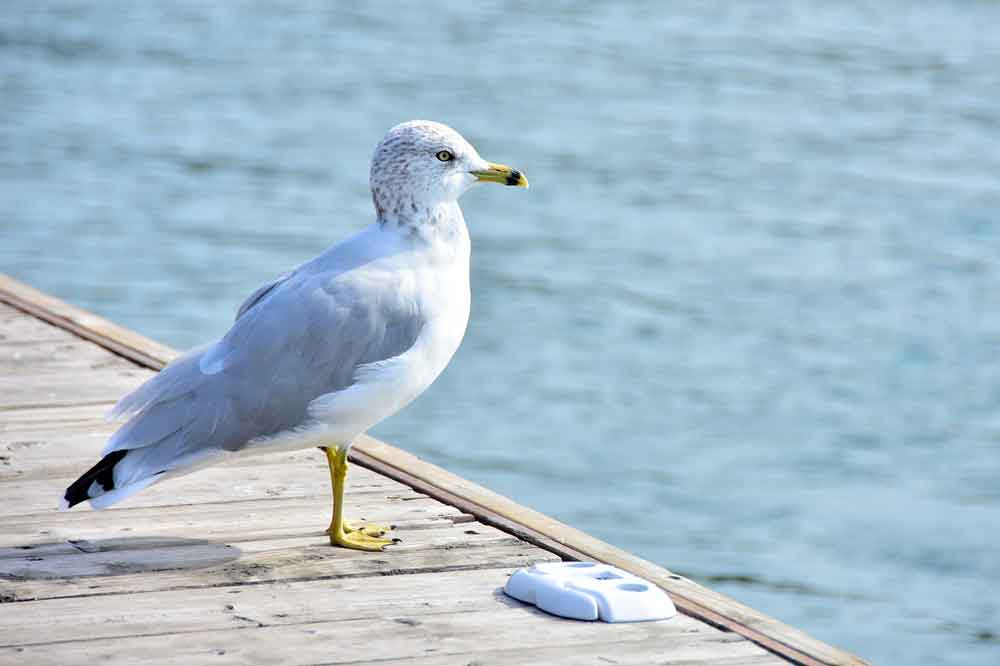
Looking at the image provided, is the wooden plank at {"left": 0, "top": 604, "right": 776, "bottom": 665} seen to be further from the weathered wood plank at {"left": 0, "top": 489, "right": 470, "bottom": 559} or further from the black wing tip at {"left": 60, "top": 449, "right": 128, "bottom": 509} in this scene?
the weathered wood plank at {"left": 0, "top": 489, "right": 470, "bottom": 559}

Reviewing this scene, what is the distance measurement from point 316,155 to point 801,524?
7.48 metres

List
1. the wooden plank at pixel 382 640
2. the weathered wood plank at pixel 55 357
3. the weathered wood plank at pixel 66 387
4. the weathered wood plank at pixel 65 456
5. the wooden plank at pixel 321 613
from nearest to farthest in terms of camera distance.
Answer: the wooden plank at pixel 382 640 < the wooden plank at pixel 321 613 < the weathered wood plank at pixel 65 456 < the weathered wood plank at pixel 66 387 < the weathered wood plank at pixel 55 357

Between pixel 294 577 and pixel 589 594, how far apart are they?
0.68 metres

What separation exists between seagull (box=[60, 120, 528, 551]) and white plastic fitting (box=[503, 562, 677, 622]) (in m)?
0.49

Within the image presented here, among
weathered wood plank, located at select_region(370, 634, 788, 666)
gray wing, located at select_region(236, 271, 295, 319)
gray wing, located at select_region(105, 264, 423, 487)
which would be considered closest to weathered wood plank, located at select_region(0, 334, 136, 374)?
gray wing, located at select_region(236, 271, 295, 319)

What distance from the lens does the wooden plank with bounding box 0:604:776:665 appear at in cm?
366

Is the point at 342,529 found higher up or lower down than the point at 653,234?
lower down

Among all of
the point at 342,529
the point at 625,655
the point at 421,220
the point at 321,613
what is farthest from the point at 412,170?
the point at 625,655

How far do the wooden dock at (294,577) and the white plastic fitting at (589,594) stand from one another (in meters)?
0.03

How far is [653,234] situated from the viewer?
12766mm

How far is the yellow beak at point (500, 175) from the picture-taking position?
14.8 ft

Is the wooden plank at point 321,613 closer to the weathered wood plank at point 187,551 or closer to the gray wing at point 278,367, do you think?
the weathered wood plank at point 187,551

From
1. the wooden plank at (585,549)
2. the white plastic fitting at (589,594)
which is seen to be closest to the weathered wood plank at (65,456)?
the wooden plank at (585,549)

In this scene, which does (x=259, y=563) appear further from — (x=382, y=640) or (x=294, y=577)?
(x=382, y=640)
